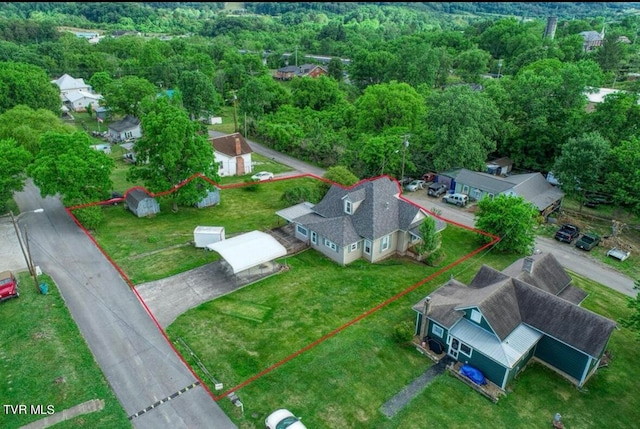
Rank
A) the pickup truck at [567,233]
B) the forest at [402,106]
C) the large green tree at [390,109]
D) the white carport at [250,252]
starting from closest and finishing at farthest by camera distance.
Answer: the white carport at [250,252] → the pickup truck at [567,233] → the forest at [402,106] → the large green tree at [390,109]

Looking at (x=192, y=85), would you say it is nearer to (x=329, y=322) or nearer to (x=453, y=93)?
(x=453, y=93)

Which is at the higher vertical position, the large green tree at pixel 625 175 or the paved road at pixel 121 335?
the large green tree at pixel 625 175

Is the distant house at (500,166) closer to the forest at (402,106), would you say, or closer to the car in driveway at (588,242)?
Result: the forest at (402,106)

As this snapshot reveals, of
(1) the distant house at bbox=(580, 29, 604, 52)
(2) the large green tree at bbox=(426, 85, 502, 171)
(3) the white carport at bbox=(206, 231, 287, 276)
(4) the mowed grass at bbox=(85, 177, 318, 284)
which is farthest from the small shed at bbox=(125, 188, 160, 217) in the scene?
(1) the distant house at bbox=(580, 29, 604, 52)

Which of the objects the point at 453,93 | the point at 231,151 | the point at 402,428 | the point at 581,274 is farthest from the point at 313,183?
the point at 402,428

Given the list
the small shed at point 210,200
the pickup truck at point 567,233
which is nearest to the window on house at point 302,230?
the small shed at point 210,200

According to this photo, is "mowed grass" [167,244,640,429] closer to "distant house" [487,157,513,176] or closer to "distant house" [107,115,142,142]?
"distant house" [487,157,513,176]
